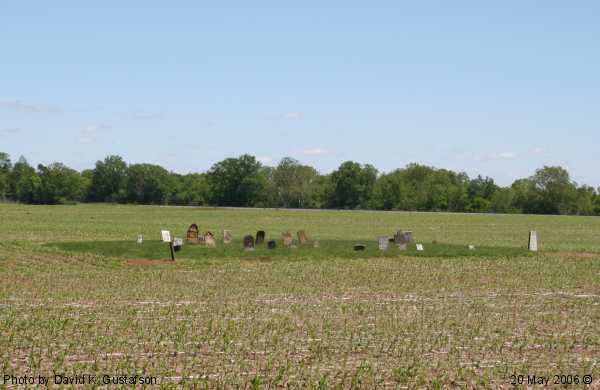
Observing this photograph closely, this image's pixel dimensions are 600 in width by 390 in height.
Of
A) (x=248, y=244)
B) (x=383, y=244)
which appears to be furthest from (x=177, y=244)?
(x=383, y=244)

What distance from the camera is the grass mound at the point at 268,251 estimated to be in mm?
38375

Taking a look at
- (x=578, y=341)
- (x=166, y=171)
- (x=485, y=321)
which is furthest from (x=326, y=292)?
(x=166, y=171)

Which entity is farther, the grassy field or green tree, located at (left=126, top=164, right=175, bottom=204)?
green tree, located at (left=126, top=164, right=175, bottom=204)

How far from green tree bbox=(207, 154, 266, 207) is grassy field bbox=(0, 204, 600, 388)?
132 metres

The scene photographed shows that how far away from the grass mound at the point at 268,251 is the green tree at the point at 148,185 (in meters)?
139

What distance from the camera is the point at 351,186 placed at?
547 ft

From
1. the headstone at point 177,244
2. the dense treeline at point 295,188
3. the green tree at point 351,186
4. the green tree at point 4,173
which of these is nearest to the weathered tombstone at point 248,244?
the headstone at point 177,244

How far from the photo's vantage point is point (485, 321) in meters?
20.2

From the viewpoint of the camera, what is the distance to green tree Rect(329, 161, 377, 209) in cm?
Answer: 16600

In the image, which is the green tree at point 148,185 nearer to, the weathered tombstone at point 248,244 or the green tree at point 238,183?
the green tree at point 238,183

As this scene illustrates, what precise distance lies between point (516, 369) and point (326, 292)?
11.7 metres

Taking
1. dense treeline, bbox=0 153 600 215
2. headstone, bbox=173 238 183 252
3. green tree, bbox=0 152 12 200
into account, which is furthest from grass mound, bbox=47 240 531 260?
green tree, bbox=0 152 12 200

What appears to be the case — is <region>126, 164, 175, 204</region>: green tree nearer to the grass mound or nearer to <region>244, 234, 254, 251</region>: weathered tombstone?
the grass mound

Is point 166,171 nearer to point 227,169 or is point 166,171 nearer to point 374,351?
point 227,169
